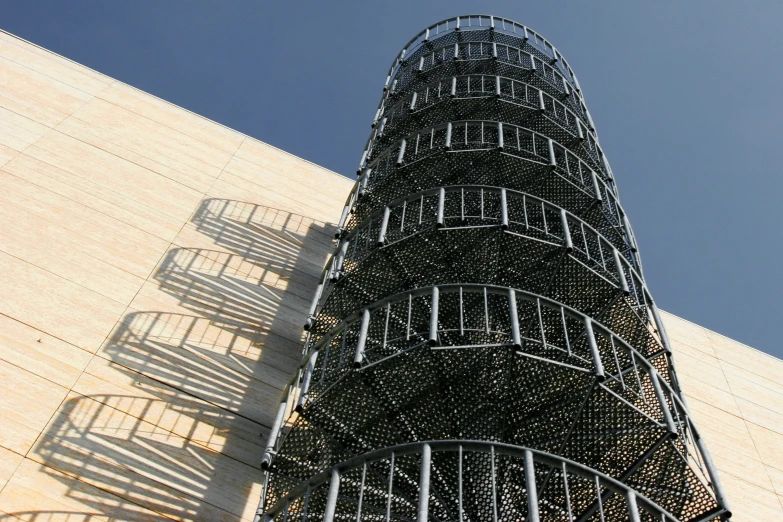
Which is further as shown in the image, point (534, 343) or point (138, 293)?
point (138, 293)

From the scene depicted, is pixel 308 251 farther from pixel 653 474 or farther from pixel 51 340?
pixel 653 474

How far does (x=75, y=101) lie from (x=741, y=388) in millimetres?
16764

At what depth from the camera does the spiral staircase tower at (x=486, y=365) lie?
8211 mm

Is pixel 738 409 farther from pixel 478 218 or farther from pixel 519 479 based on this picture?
pixel 519 479

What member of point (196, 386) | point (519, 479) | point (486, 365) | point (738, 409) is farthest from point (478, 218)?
point (738, 409)

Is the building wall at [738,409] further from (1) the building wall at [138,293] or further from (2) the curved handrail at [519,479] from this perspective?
(1) the building wall at [138,293]

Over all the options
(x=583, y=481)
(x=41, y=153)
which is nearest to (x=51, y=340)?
(x=41, y=153)

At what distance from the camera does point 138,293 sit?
13.2 m

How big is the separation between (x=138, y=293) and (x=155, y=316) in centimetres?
63

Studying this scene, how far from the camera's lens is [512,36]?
21.3 metres

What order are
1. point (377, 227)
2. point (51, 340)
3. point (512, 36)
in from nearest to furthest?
point (51, 340) → point (377, 227) → point (512, 36)

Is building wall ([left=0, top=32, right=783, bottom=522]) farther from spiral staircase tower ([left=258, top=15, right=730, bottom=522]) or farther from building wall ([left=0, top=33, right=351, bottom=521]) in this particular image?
spiral staircase tower ([left=258, top=15, right=730, bottom=522])

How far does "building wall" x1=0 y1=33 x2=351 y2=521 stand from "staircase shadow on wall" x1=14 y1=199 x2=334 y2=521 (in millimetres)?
25

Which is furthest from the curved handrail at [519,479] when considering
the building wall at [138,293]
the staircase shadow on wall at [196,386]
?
the building wall at [138,293]
